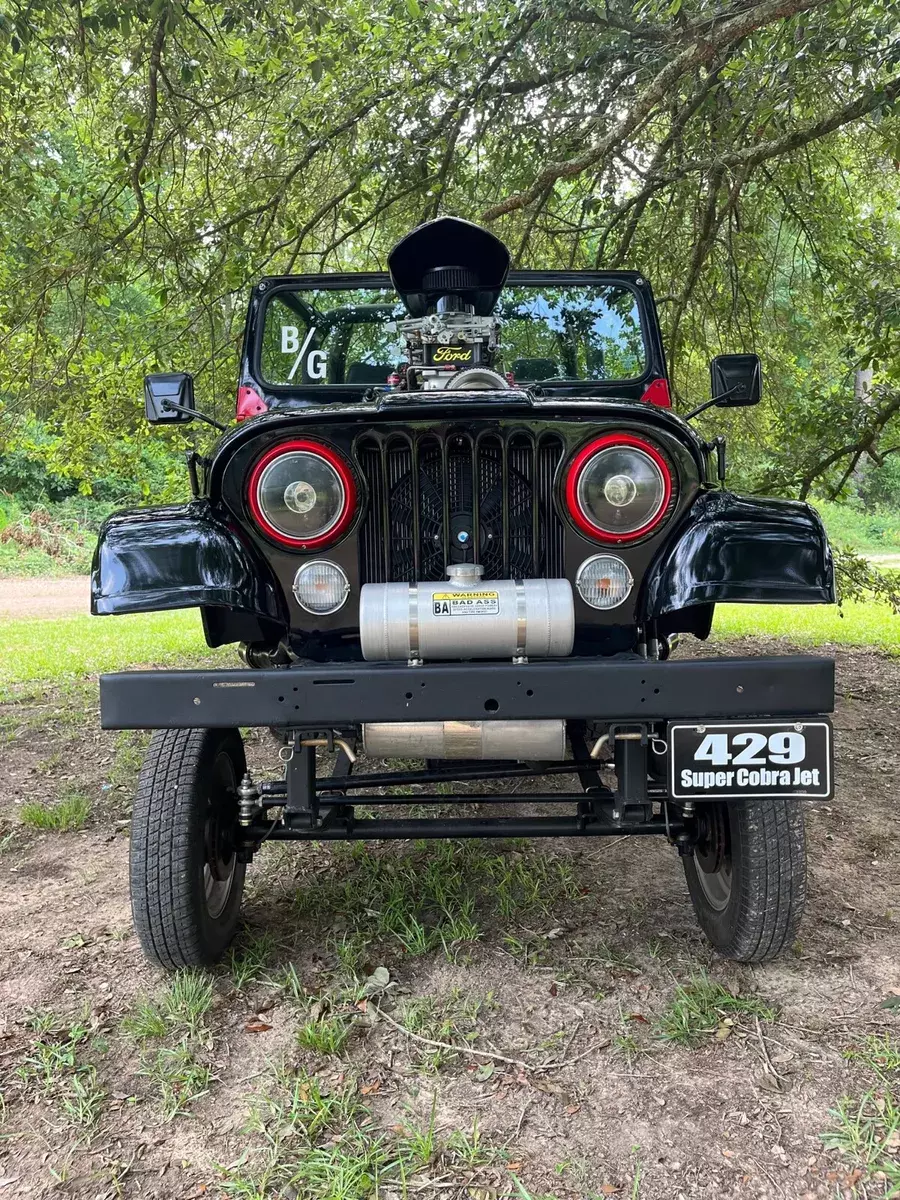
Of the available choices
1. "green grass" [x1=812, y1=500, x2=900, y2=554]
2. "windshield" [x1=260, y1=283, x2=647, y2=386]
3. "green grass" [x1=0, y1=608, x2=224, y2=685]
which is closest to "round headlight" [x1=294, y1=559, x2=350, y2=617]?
"windshield" [x1=260, y1=283, x2=647, y2=386]

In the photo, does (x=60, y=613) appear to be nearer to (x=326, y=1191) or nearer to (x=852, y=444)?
(x=852, y=444)

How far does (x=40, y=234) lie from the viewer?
5.34 meters

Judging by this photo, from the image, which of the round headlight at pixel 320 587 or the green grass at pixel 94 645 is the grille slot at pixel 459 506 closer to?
the round headlight at pixel 320 587

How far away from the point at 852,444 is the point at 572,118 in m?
2.75

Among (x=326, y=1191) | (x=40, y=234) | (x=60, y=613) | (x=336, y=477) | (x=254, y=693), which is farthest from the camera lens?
(x=60, y=613)

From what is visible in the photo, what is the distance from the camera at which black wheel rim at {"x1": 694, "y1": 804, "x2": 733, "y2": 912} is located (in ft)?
8.25

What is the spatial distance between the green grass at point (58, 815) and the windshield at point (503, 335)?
1.94 meters

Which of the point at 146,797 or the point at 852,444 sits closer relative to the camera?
the point at 146,797

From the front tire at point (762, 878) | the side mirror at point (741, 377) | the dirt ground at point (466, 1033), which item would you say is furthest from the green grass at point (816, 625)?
the front tire at point (762, 878)

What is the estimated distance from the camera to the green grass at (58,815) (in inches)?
144

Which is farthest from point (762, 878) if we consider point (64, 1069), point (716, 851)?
point (64, 1069)

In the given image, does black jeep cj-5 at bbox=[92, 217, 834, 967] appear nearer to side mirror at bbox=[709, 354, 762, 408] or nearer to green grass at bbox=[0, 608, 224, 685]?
side mirror at bbox=[709, 354, 762, 408]

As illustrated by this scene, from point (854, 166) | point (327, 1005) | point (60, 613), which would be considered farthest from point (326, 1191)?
point (60, 613)

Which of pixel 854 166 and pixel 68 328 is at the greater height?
pixel 854 166
